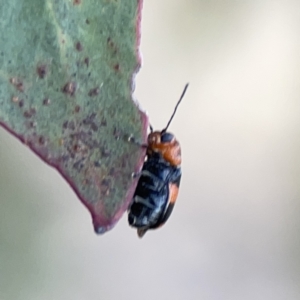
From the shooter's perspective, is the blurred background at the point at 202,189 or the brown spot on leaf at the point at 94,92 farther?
the blurred background at the point at 202,189

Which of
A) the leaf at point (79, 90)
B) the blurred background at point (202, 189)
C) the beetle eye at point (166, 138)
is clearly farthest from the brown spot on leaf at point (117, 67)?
the blurred background at point (202, 189)

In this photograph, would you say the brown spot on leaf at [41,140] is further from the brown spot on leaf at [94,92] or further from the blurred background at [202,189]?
the blurred background at [202,189]

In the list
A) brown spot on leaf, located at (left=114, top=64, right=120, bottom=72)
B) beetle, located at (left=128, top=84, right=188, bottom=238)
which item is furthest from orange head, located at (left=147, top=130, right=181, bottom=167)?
brown spot on leaf, located at (left=114, top=64, right=120, bottom=72)

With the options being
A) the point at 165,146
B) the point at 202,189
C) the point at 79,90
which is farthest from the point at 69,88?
the point at 202,189

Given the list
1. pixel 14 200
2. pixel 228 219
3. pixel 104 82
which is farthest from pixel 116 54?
pixel 228 219

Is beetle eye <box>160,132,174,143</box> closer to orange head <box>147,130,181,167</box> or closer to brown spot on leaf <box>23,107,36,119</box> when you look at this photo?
orange head <box>147,130,181,167</box>

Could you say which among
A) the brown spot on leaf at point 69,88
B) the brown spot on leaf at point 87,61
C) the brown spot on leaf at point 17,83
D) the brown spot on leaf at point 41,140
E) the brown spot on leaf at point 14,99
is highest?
the brown spot on leaf at point 87,61
